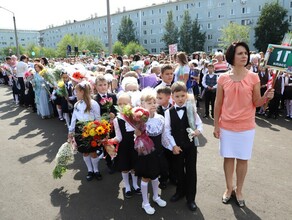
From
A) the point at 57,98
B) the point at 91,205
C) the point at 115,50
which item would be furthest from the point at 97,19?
the point at 91,205

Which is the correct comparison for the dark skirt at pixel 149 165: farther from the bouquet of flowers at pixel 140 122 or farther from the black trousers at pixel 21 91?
the black trousers at pixel 21 91

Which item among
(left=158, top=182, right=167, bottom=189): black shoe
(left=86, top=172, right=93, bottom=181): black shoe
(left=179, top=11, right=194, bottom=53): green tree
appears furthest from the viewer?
(left=179, top=11, right=194, bottom=53): green tree

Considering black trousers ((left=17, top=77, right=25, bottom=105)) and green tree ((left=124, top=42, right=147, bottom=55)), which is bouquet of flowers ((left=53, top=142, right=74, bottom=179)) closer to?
black trousers ((left=17, top=77, right=25, bottom=105))

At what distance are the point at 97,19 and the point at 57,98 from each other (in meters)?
82.3

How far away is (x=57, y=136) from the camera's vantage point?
7102mm

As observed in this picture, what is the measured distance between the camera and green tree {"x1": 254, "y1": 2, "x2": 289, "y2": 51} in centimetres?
4588

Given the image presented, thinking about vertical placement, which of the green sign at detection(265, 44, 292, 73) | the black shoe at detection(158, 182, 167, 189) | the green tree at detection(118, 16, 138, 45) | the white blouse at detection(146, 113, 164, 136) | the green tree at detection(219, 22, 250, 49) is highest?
the green tree at detection(118, 16, 138, 45)

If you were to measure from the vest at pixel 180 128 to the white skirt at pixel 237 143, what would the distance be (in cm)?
49

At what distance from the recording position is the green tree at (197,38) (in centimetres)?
5872

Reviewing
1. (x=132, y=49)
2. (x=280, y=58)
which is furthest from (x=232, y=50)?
(x=132, y=49)

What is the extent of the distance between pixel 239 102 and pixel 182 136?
2.88 feet

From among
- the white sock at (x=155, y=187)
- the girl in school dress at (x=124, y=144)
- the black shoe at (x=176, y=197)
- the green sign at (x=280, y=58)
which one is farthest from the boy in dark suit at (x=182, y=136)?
the green sign at (x=280, y=58)

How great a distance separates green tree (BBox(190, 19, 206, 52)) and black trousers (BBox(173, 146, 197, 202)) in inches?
2356

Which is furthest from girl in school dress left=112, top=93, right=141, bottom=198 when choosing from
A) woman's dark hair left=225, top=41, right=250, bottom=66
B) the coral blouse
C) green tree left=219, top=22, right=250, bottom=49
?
green tree left=219, top=22, right=250, bottom=49
